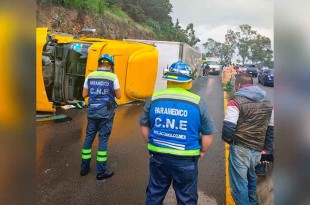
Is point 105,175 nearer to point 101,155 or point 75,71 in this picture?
point 101,155

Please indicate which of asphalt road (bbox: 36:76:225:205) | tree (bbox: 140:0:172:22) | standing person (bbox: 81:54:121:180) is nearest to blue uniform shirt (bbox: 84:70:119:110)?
standing person (bbox: 81:54:121:180)

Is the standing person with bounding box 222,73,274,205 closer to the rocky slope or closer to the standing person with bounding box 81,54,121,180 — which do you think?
the standing person with bounding box 81,54,121,180

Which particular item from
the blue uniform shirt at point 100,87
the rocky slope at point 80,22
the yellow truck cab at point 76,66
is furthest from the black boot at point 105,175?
the rocky slope at point 80,22

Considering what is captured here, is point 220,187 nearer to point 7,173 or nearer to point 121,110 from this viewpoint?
point 7,173

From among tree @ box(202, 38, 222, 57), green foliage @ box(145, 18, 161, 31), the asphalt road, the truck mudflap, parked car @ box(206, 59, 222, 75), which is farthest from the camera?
tree @ box(202, 38, 222, 57)

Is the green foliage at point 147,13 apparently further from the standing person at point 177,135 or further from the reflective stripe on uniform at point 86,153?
the standing person at point 177,135

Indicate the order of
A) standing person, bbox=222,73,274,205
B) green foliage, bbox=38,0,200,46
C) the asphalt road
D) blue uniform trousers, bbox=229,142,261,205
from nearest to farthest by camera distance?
standing person, bbox=222,73,274,205 < blue uniform trousers, bbox=229,142,261,205 < the asphalt road < green foliage, bbox=38,0,200,46

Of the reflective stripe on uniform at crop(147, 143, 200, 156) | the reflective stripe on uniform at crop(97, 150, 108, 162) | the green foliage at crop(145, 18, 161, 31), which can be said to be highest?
the green foliage at crop(145, 18, 161, 31)

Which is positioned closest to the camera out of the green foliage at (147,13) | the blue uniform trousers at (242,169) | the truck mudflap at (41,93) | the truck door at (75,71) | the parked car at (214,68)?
the blue uniform trousers at (242,169)

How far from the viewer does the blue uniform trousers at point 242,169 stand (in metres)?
3.35

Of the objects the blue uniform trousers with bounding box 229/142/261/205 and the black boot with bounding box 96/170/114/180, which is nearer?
the blue uniform trousers with bounding box 229/142/261/205

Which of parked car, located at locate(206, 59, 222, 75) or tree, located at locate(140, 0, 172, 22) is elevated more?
tree, located at locate(140, 0, 172, 22)

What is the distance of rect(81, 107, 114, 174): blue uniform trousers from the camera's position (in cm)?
471

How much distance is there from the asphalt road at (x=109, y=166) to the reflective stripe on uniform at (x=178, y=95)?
1.83 metres
